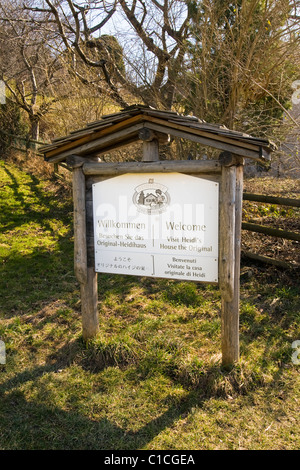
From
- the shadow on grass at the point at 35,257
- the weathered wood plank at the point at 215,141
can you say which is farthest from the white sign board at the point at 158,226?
the shadow on grass at the point at 35,257

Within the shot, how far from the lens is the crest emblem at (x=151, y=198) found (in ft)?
13.2

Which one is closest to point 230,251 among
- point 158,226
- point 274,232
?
point 158,226

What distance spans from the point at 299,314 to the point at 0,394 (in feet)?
12.4

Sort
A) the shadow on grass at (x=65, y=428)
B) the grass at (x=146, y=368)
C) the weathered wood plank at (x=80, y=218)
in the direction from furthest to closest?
the weathered wood plank at (x=80, y=218)
the grass at (x=146, y=368)
the shadow on grass at (x=65, y=428)

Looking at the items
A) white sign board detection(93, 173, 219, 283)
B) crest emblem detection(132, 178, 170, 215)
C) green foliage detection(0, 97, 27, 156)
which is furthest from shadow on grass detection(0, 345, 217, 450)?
green foliage detection(0, 97, 27, 156)

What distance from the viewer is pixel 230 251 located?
379 cm

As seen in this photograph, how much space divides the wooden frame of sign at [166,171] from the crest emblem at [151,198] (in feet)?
0.56

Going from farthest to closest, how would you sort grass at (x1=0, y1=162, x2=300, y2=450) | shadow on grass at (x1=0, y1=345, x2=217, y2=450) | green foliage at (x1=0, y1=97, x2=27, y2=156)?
green foliage at (x1=0, y1=97, x2=27, y2=156), grass at (x1=0, y1=162, x2=300, y2=450), shadow on grass at (x1=0, y1=345, x2=217, y2=450)

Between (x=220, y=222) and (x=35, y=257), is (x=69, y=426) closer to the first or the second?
(x=220, y=222)

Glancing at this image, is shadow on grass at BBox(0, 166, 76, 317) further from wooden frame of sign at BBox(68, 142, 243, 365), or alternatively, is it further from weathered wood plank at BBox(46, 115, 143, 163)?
weathered wood plank at BBox(46, 115, 143, 163)

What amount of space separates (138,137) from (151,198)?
705mm

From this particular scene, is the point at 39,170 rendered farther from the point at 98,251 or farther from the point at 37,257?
the point at 98,251

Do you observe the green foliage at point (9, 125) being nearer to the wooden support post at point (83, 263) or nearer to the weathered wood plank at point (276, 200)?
the weathered wood plank at point (276, 200)

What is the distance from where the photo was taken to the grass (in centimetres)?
332
